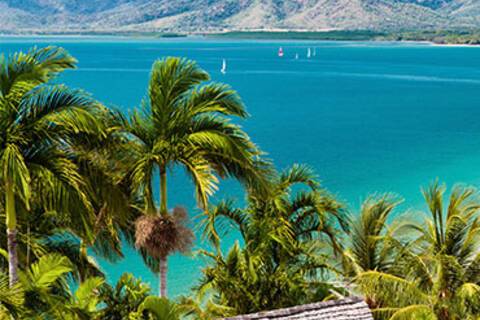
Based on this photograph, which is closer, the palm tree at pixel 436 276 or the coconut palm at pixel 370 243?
the palm tree at pixel 436 276

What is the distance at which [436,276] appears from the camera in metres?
12.0

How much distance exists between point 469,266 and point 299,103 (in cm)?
6346

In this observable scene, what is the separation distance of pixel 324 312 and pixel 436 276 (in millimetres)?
3289

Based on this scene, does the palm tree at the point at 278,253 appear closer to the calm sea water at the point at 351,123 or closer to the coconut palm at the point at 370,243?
the coconut palm at the point at 370,243

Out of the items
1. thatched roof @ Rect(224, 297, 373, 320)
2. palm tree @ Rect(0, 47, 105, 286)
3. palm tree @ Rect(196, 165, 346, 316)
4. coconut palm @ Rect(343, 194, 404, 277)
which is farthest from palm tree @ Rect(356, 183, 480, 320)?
palm tree @ Rect(0, 47, 105, 286)

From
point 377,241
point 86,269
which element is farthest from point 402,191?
point 86,269

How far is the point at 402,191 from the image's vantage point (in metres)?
35.6

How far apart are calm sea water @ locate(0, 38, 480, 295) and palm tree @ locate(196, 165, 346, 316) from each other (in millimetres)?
5795

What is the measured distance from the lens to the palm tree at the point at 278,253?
39.8ft

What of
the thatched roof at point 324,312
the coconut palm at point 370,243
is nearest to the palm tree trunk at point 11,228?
the thatched roof at point 324,312

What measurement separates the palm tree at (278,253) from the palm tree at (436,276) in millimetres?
1210

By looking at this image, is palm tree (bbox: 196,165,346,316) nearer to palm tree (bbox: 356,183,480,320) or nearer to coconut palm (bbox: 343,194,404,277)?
coconut palm (bbox: 343,194,404,277)

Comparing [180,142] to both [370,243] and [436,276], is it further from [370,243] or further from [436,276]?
[436,276]

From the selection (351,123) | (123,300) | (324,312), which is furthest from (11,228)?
(351,123)
